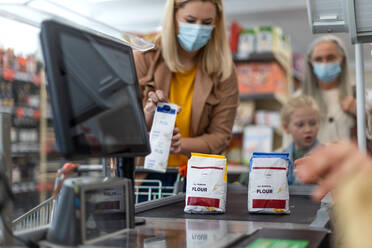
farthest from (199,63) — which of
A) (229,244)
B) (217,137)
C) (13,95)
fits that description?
(13,95)

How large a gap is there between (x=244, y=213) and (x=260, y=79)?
392 centimetres

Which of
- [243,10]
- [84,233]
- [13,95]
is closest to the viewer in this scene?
[84,233]

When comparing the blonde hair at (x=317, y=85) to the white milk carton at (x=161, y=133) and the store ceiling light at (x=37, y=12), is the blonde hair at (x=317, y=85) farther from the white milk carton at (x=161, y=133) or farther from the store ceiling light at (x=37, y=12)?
the store ceiling light at (x=37, y=12)

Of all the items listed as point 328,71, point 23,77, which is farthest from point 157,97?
point 23,77

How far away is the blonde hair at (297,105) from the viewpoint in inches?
120

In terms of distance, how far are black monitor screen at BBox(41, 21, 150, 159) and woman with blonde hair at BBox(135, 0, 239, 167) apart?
95 cm

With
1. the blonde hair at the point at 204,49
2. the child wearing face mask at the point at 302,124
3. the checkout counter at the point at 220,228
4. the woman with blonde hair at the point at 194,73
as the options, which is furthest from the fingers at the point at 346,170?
the child wearing face mask at the point at 302,124

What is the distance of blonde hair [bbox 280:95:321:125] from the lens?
3052 millimetres

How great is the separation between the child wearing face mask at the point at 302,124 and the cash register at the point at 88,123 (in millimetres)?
2092

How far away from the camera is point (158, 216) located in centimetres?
122

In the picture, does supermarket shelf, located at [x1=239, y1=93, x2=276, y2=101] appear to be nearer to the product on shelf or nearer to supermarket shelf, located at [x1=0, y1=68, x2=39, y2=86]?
the product on shelf

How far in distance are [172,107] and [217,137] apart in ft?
1.74

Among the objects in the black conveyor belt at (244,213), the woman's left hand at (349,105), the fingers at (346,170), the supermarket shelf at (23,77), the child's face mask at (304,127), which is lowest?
the black conveyor belt at (244,213)

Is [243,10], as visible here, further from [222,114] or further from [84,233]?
[84,233]
